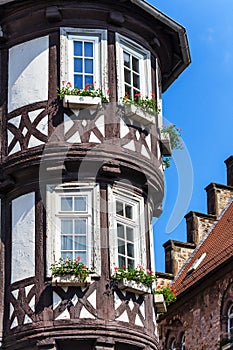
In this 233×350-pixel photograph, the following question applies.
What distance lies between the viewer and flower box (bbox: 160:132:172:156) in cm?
2255

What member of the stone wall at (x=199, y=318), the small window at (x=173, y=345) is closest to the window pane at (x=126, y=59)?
the stone wall at (x=199, y=318)

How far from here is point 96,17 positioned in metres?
22.1

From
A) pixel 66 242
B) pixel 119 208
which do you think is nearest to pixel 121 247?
pixel 119 208

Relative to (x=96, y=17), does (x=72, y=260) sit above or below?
below

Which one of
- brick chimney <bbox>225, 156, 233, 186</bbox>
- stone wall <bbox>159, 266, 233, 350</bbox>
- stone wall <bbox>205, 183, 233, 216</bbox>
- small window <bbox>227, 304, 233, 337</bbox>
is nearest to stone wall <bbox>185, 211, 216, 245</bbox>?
stone wall <bbox>205, 183, 233, 216</bbox>

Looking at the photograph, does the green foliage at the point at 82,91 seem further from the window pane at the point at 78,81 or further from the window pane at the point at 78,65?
the window pane at the point at 78,65

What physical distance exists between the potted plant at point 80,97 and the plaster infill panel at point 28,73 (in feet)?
1.61

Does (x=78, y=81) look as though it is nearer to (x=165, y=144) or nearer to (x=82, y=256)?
(x=165, y=144)

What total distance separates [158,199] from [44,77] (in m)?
3.41

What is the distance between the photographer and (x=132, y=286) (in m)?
20.2

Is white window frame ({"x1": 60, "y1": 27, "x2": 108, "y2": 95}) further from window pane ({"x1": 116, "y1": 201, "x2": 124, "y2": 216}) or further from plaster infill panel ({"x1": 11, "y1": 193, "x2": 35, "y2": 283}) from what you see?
plaster infill panel ({"x1": 11, "y1": 193, "x2": 35, "y2": 283})

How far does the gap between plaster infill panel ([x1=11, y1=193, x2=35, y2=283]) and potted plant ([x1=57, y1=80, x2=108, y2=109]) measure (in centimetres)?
194

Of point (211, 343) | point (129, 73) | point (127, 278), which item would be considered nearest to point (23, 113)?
point (129, 73)

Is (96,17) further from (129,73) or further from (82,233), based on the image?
(82,233)
